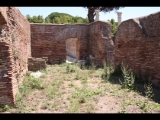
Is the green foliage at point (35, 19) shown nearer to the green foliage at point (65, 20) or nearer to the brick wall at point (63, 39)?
the green foliage at point (65, 20)

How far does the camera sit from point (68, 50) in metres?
22.4

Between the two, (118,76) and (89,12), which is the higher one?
(89,12)

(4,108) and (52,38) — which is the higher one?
(52,38)

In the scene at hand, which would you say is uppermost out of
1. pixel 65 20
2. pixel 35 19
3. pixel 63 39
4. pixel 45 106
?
pixel 65 20

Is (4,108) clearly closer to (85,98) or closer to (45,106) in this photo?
(45,106)

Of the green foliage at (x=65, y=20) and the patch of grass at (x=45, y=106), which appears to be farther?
the green foliage at (x=65, y=20)

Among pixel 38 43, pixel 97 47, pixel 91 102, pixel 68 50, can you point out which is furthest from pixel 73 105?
pixel 68 50

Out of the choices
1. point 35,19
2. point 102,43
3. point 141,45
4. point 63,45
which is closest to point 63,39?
point 63,45

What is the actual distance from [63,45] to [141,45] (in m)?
7.14

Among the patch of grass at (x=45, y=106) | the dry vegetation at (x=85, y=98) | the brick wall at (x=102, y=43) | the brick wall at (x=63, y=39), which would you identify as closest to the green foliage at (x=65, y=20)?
the brick wall at (x=63, y=39)

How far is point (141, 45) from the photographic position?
7676mm

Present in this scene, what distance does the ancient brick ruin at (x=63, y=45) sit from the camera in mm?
5168
